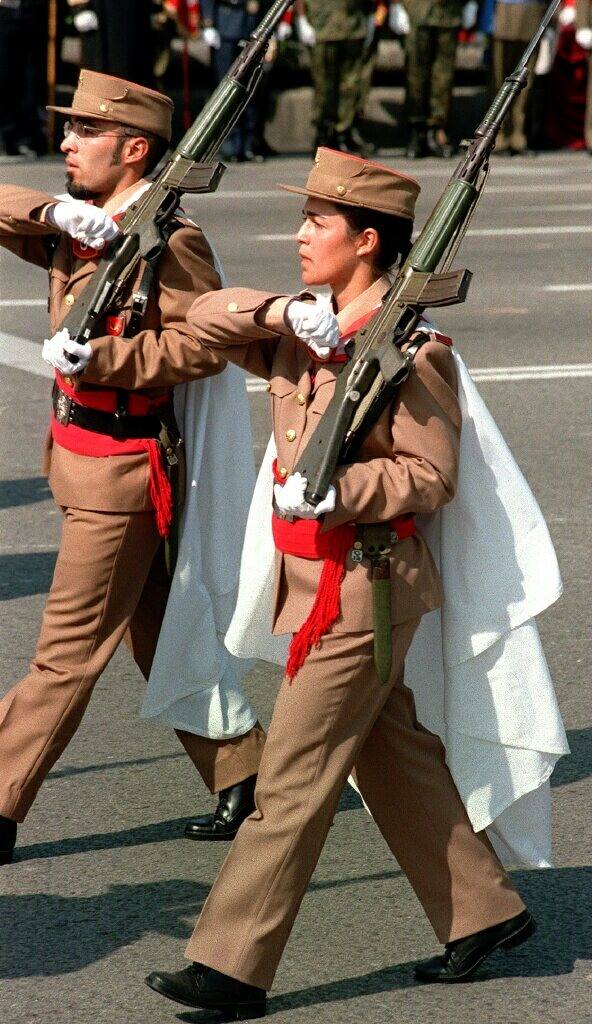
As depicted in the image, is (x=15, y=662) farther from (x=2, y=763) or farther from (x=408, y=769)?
(x=408, y=769)

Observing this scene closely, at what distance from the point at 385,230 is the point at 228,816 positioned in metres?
1.67

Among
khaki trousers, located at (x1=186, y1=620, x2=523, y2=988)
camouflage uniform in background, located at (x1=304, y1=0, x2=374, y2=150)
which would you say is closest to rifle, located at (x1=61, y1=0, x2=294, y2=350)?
khaki trousers, located at (x1=186, y1=620, x2=523, y2=988)

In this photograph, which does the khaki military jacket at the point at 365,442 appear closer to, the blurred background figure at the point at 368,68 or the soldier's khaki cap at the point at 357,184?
the soldier's khaki cap at the point at 357,184

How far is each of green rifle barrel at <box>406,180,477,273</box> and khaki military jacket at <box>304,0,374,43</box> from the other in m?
14.2

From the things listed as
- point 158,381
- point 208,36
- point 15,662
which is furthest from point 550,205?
point 158,381

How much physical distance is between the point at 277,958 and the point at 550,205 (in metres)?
13.1

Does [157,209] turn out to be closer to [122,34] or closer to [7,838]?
[7,838]

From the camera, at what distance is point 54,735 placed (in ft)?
15.2

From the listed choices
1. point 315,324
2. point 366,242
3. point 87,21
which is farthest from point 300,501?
point 87,21

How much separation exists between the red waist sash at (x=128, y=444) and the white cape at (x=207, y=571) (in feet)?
0.57

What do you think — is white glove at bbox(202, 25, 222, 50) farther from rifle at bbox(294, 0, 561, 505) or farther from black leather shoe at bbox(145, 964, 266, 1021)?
black leather shoe at bbox(145, 964, 266, 1021)

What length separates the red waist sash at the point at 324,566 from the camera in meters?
3.94

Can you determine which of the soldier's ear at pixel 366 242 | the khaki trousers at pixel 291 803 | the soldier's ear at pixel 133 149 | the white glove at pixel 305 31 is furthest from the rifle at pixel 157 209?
the white glove at pixel 305 31

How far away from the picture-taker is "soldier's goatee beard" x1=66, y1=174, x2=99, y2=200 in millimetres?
4836
